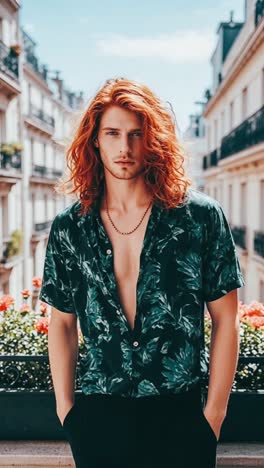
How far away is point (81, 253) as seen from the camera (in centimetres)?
186

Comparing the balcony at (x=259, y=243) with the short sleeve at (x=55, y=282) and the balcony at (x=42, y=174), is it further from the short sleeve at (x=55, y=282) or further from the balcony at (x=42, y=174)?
the short sleeve at (x=55, y=282)

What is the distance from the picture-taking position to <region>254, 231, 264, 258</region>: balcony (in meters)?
13.5

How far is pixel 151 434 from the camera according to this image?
5.77 feet

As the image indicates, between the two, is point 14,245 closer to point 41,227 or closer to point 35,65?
point 41,227

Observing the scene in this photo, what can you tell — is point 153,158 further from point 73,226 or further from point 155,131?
point 73,226

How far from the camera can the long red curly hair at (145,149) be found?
5.77ft

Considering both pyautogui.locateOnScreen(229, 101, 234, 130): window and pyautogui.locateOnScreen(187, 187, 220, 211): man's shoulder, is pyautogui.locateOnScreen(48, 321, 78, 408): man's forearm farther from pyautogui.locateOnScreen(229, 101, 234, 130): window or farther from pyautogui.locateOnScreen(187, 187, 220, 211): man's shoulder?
pyautogui.locateOnScreen(229, 101, 234, 130): window

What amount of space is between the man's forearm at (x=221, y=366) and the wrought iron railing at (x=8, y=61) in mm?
15553

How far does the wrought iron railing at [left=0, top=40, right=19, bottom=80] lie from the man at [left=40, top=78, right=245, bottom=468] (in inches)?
602

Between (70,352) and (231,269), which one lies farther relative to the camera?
(70,352)

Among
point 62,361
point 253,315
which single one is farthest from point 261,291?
point 62,361

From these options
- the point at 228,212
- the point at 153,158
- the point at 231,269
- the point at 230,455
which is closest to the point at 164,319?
the point at 231,269

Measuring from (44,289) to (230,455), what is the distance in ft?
4.24

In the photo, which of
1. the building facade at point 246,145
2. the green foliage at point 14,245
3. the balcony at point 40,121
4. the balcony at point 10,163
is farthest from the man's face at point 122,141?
the balcony at point 40,121
